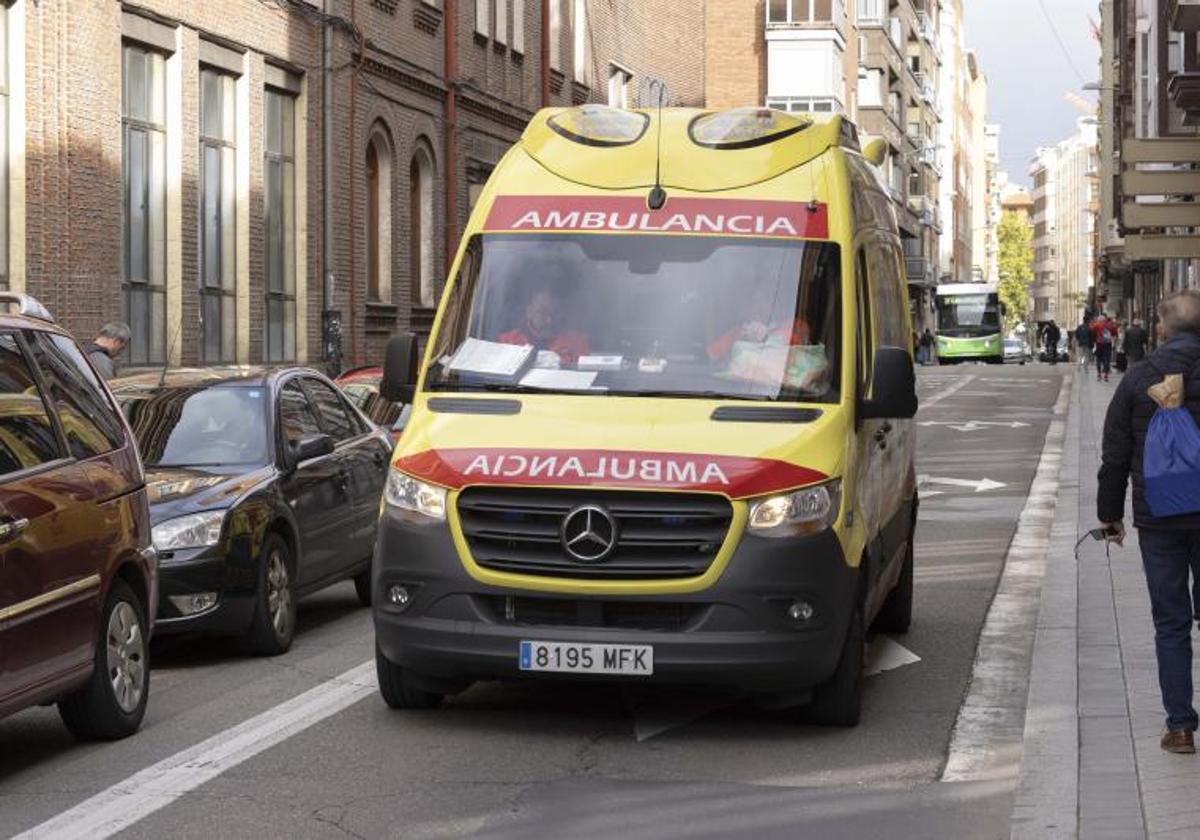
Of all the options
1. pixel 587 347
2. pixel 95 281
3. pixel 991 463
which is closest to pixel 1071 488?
pixel 991 463

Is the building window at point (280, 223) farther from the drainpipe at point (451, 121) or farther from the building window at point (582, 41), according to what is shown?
the building window at point (582, 41)

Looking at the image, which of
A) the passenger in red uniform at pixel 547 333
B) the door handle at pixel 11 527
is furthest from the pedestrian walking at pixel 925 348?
the door handle at pixel 11 527

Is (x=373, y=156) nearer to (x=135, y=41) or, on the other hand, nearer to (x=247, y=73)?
(x=247, y=73)

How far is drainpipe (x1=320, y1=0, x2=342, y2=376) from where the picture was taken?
28328 millimetres

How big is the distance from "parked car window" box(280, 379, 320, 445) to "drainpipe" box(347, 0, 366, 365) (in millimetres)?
16865

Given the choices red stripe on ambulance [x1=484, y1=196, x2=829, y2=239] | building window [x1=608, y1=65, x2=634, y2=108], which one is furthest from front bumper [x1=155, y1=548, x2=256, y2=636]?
building window [x1=608, y1=65, x2=634, y2=108]

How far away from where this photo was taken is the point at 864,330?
9.67 meters

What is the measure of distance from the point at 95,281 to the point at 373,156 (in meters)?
10.1

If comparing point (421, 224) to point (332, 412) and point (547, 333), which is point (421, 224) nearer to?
point (332, 412)

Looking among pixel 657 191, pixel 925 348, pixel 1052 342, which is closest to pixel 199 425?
pixel 657 191

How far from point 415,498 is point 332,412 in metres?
4.67

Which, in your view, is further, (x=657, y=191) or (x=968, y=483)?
(x=968, y=483)

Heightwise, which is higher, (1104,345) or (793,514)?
(793,514)

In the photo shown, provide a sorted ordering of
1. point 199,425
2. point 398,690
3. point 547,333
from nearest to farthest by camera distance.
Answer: point 398,690 → point 547,333 → point 199,425
